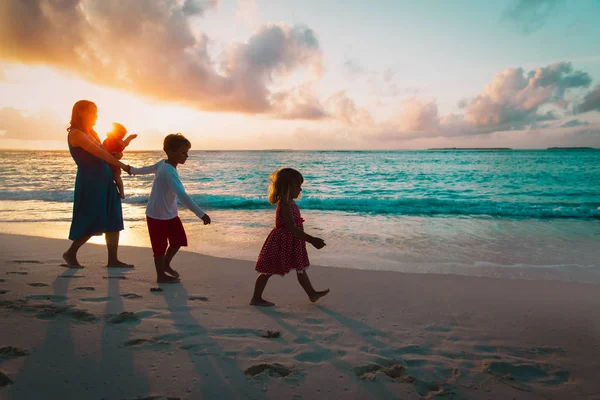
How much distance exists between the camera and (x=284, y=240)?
3.65 metres

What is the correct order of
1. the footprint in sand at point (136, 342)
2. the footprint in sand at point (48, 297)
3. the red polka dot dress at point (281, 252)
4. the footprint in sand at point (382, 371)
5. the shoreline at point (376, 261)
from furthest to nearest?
the shoreline at point (376, 261)
the red polka dot dress at point (281, 252)
the footprint in sand at point (48, 297)
the footprint in sand at point (136, 342)
the footprint in sand at point (382, 371)

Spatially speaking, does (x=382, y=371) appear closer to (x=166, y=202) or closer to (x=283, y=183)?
(x=283, y=183)

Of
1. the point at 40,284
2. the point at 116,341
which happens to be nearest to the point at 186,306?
the point at 116,341

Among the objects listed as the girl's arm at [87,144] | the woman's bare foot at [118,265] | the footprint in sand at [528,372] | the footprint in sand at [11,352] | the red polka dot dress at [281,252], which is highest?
the girl's arm at [87,144]

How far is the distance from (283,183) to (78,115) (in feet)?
9.23

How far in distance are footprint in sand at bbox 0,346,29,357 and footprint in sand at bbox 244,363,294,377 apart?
1457 millimetres

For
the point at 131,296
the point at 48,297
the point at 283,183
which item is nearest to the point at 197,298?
the point at 131,296

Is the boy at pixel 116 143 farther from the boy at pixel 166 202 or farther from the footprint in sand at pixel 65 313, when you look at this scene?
the footprint in sand at pixel 65 313

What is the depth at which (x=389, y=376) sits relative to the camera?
7.58ft

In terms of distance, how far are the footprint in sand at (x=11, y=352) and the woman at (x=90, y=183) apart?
2.30 meters

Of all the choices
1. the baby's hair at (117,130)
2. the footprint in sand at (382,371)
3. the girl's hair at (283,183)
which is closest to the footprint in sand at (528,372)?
the footprint in sand at (382,371)

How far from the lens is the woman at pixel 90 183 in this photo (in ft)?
14.4

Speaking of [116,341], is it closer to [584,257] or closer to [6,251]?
[6,251]

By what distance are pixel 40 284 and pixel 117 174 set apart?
5.09ft
